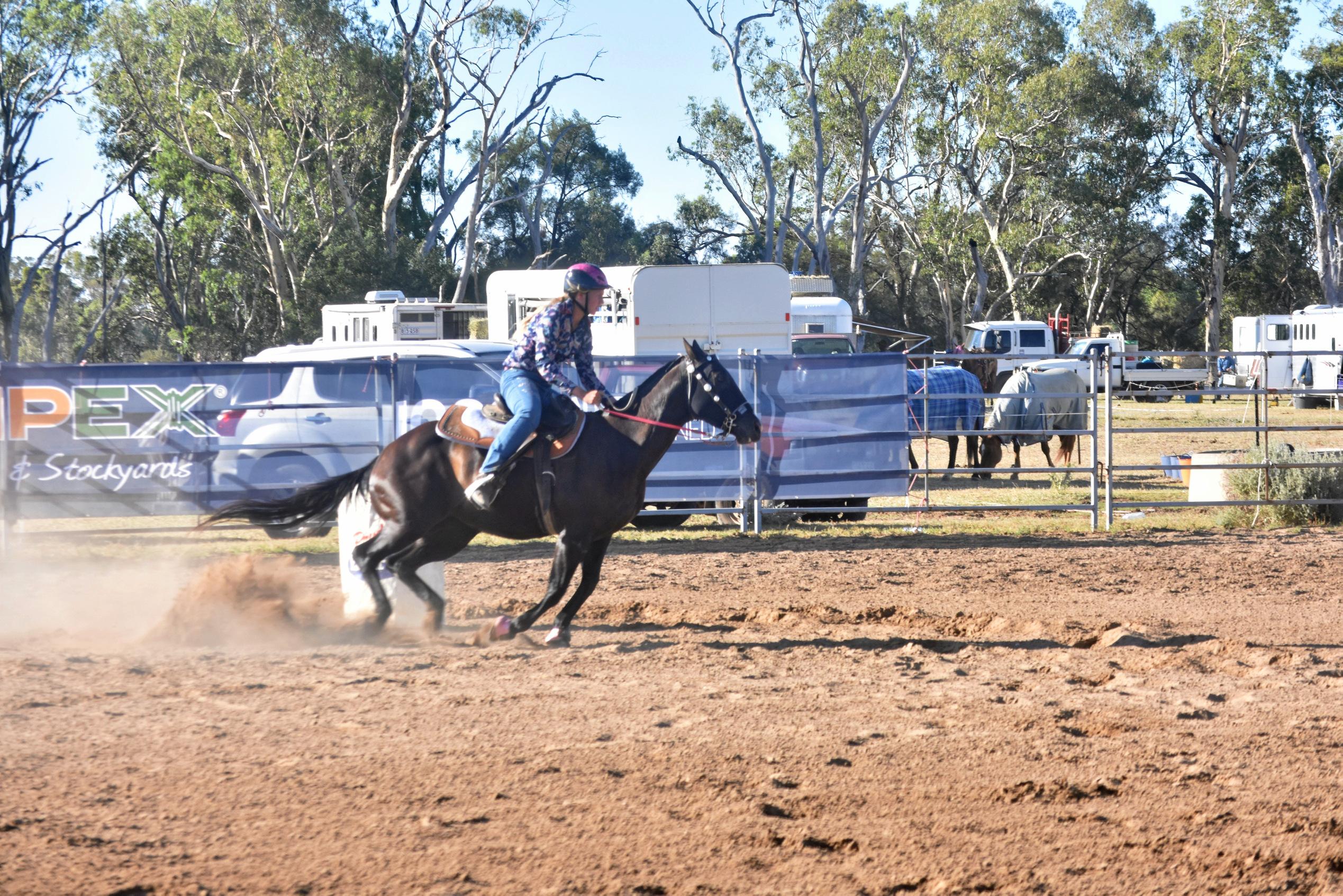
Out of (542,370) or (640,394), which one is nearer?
(542,370)

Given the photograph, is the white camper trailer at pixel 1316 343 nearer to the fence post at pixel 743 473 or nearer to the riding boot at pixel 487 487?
the fence post at pixel 743 473

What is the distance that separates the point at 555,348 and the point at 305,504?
6.97 feet

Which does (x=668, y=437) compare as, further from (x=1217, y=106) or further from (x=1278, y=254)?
(x=1278, y=254)

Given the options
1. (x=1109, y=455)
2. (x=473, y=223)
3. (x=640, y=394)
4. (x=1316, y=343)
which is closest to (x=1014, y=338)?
(x=1316, y=343)

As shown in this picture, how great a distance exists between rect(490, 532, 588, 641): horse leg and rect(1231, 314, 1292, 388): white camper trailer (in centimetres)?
3707

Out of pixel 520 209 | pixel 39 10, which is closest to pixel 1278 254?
pixel 520 209

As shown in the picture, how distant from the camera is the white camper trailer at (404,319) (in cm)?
2419

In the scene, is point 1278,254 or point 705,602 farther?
point 1278,254

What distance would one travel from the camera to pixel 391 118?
141 feet

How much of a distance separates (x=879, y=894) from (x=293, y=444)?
9821 millimetres

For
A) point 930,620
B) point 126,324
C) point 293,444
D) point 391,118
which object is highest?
point 391,118

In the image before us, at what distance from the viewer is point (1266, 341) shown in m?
44.6

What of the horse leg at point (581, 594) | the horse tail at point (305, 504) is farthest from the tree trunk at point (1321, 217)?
the horse tail at point (305, 504)

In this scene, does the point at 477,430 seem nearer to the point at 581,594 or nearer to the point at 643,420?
the point at 643,420
